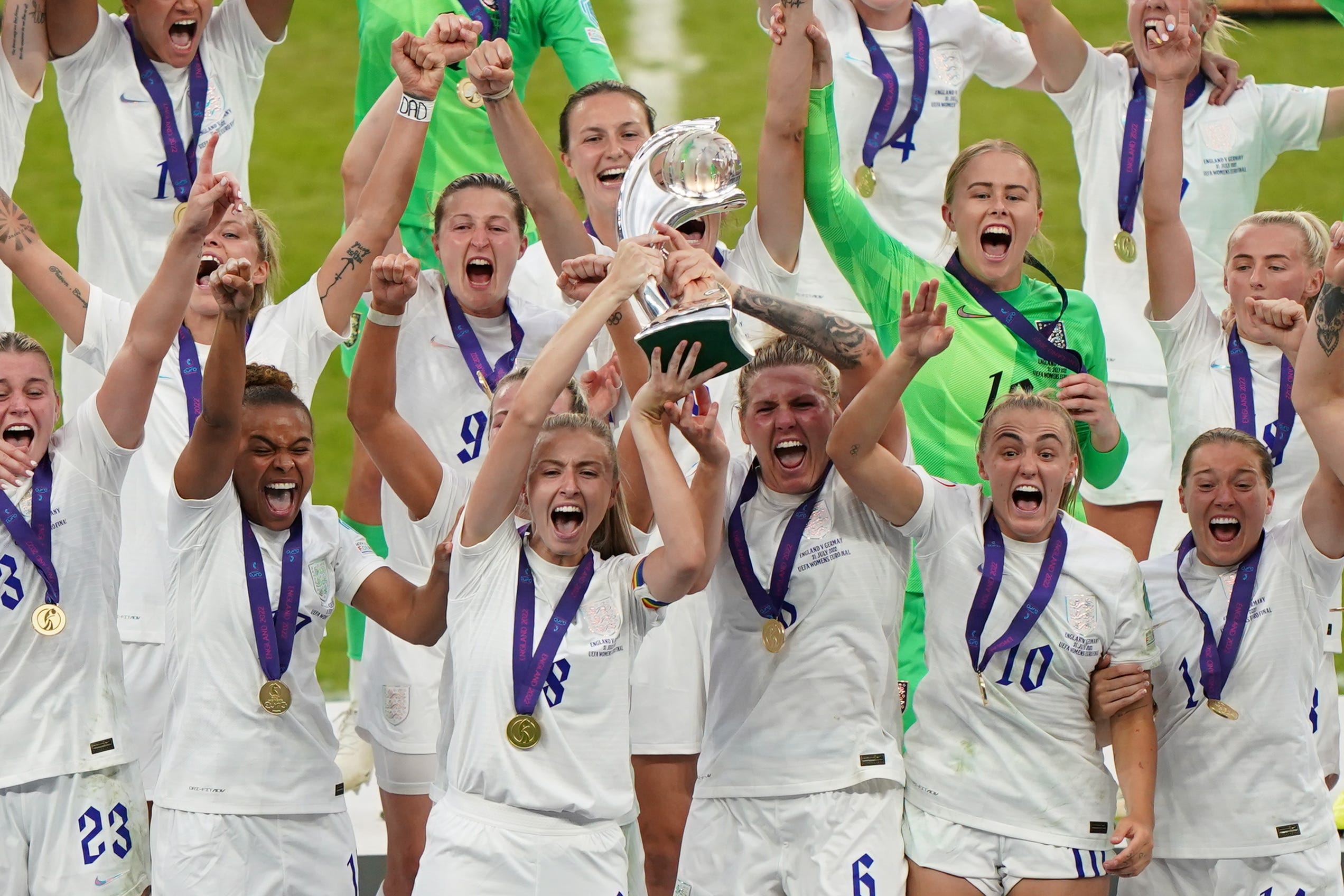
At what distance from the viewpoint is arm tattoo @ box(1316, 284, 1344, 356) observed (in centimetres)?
474

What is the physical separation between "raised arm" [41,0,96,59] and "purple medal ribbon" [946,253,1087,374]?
10.6 ft

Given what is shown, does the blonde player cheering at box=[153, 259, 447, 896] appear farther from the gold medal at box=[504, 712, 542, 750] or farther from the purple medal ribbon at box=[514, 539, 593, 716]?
the gold medal at box=[504, 712, 542, 750]

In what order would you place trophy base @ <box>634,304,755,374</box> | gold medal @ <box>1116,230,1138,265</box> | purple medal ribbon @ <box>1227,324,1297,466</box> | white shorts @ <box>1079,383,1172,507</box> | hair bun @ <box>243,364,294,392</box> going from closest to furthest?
trophy base @ <box>634,304,755,374</box>, hair bun @ <box>243,364,294,392</box>, purple medal ribbon @ <box>1227,324,1297,466</box>, white shorts @ <box>1079,383,1172,507</box>, gold medal @ <box>1116,230,1138,265</box>

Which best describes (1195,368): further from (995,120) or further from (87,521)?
(995,120)

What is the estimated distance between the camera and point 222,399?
488 centimetres

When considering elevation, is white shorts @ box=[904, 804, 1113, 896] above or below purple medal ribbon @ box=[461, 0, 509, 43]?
below

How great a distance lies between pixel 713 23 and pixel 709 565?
11.0 metres

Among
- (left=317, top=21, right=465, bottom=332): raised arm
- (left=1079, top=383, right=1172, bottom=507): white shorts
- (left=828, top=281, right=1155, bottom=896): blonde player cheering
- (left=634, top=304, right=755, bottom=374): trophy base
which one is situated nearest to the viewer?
(left=634, top=304, right=755, bottom=374): trophy base

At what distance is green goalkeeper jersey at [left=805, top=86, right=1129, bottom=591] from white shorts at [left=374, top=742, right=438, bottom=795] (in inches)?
64.9

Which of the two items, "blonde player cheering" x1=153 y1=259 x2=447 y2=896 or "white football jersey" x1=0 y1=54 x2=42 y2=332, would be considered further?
"white football jersey" x1=0 y1=54 x2=42 y2=332

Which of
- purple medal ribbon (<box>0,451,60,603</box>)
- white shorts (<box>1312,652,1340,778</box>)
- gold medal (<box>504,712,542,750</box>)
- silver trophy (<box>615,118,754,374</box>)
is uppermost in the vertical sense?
silver trophy (<box>615,118,754,374</box>)

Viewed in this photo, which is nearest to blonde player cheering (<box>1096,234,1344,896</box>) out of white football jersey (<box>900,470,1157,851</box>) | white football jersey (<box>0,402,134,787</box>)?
white football jersey (<box>900,470,1157,851</box>)

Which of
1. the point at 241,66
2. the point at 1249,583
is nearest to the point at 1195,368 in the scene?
the point at 1249,583

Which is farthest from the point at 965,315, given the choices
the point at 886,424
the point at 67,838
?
the point at 67,838
